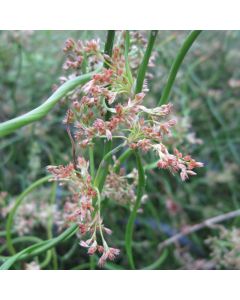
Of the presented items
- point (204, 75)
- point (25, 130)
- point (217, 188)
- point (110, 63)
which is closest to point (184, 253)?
point (217, 188)

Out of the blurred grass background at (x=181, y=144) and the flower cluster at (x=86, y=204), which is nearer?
the flower cluster at (x=86, y=204)

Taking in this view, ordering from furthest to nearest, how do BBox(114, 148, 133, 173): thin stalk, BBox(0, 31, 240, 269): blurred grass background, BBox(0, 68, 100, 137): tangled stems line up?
BBox(0, 31, 240, 269): blurred grass background, BBox(114, 148, 133, 173): thin stalk, BBox(0, 68, 100, 137): tangled stems

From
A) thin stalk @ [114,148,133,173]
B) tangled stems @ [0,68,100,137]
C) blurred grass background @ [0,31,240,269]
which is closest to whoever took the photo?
tangled stems @ [0,68,100,137]

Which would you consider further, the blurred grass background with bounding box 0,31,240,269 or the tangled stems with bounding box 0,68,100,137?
the blurred grass background with bounding box 0,31,240,269

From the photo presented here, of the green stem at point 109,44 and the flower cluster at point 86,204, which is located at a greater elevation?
the green stem at point 109,44

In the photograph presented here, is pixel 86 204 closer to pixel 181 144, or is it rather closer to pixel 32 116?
pixel 32 116

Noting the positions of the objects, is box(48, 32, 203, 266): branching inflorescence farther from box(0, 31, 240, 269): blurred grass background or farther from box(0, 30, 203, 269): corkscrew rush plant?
box(0, 31, 240, 269): blurred grass background

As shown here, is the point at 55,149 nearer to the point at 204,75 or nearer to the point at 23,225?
the point at 23,225

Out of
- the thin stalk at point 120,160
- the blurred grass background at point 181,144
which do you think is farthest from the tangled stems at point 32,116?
the blurred grass background at point 181,144

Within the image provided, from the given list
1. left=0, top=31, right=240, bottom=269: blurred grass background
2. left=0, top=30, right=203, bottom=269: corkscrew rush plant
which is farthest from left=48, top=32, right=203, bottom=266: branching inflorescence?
left=0, top=31, right=240, bottom=269: blurred grass background

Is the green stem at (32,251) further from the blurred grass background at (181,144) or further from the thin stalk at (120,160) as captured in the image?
the blurred grass background at (181,144)
